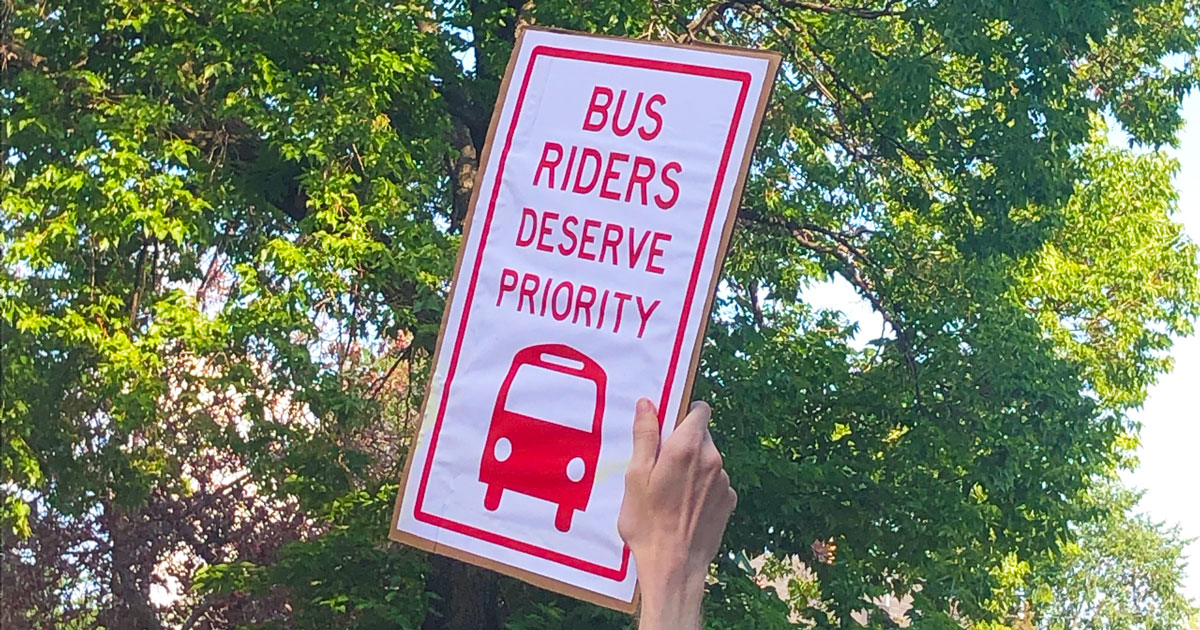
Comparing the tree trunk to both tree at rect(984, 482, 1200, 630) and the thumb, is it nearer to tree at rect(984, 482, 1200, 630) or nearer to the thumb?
the thumb

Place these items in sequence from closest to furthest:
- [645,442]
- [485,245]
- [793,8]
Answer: [645,442], [485,245], [793,8]

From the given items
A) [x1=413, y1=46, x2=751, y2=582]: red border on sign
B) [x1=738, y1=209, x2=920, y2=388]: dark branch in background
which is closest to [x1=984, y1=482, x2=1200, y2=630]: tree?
[x1=738, y1=209, x2=920, y2=388]: dark branch in background

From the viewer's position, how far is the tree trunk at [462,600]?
31.6 ft

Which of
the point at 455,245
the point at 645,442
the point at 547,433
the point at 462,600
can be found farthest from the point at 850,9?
the point at 645,442

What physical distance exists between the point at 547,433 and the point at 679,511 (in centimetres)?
82

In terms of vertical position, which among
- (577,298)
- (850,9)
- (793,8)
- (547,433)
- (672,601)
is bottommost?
(672,601)

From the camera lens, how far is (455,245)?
28.1ft

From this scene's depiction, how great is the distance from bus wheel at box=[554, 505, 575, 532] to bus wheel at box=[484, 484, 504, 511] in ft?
0.34

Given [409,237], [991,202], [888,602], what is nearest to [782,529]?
[991,202]

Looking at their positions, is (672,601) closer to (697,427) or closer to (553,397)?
(697,427)

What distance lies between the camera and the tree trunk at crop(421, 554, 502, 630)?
9.62m

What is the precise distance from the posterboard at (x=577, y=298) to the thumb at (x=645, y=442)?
59 cm

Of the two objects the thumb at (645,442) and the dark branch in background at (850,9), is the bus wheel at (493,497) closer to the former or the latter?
the thumb at (645,442)

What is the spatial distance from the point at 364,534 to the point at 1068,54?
5739 mm
